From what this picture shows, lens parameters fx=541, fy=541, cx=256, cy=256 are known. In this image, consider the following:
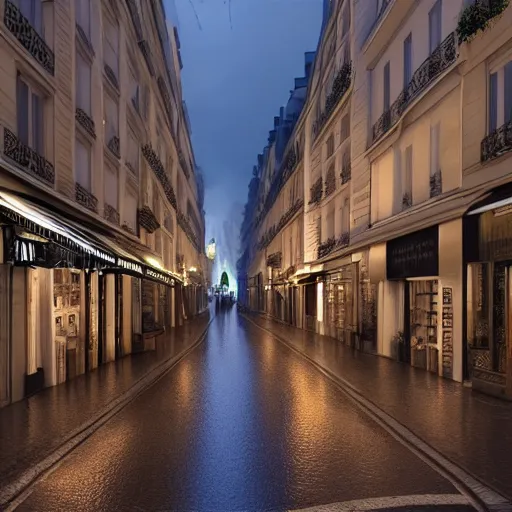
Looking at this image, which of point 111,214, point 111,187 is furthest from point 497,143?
point 111,187

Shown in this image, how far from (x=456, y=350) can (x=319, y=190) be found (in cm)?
1702

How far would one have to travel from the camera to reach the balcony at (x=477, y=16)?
10.4 meters

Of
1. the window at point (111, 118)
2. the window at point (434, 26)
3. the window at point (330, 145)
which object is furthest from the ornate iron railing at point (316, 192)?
the window at point (434, 26)

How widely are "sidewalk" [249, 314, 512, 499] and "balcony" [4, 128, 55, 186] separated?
26.6ft

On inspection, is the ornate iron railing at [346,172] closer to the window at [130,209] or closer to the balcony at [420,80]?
the balcony at [420,80]

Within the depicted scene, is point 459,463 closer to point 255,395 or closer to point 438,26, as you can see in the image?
point 255,395

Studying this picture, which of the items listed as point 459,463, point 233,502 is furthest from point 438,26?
point 233,502

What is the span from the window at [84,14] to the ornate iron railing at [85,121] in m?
2.44

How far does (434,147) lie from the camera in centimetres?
1386

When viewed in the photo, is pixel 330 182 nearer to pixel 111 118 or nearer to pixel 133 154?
pixel 133 154

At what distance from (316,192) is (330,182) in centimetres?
296

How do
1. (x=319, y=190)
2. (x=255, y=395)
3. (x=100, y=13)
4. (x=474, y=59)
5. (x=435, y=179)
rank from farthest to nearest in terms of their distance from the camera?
(x=319, y=190) < (x=100, y=13) < (x=435, y=179) < (x=474, y=59) < (x=255, y=395)

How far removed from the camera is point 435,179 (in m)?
13.6

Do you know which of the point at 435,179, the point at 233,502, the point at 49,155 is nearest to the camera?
the point at 233,502
